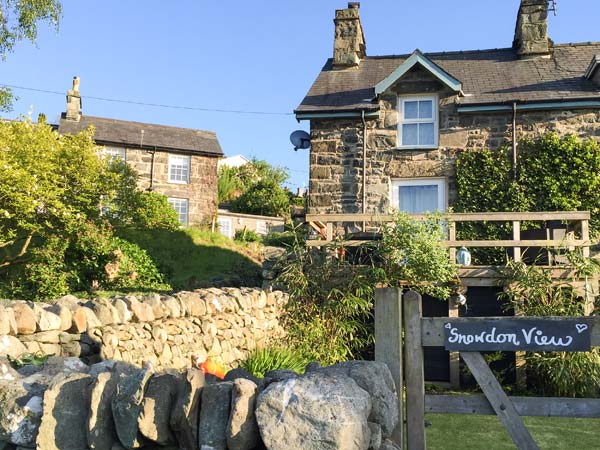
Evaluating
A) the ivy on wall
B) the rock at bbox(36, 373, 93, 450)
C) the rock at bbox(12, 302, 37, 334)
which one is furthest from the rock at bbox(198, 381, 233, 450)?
the ivy on wall

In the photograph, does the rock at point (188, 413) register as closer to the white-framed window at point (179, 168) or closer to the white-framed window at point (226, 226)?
the white-framed window at point (179, 168)

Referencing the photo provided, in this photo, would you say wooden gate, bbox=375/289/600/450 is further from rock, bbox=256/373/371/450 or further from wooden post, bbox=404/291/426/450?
rock, bbox=256/373/371/450

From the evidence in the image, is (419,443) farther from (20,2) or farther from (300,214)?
(20,2)

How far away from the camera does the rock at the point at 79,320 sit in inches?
239

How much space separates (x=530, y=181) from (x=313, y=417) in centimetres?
1270

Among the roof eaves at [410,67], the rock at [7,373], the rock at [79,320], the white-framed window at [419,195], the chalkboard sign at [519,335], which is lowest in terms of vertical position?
the rock at [7,373]

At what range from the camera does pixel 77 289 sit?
14914 mm

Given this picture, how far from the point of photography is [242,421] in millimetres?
3178

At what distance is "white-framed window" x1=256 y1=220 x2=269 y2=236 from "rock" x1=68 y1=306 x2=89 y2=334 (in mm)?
24818

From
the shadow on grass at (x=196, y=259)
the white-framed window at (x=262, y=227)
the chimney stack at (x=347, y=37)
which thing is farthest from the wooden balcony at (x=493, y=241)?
the white-framed window at (x=262, y=227)

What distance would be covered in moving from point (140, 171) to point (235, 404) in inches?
1018

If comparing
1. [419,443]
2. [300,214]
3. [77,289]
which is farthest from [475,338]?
[77,289]

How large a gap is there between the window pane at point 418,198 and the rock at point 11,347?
11304 mm

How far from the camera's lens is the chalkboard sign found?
356 centimetres
